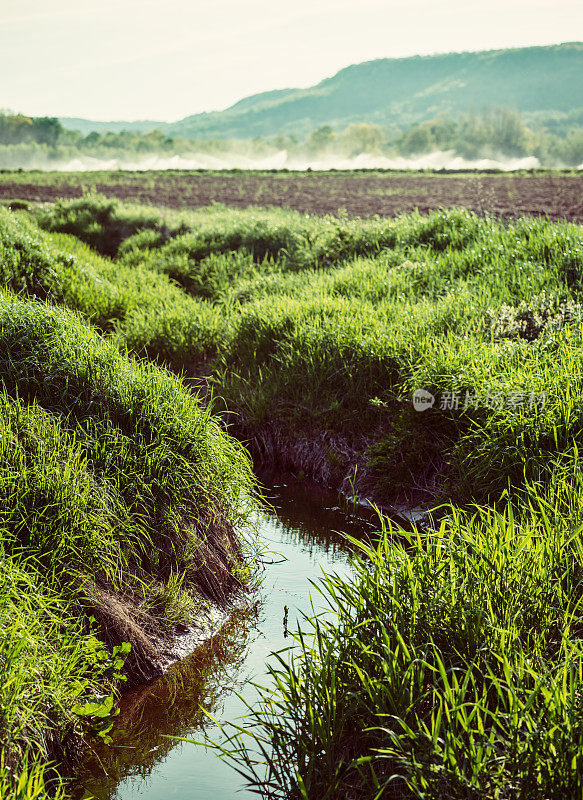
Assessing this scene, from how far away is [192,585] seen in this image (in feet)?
13.3

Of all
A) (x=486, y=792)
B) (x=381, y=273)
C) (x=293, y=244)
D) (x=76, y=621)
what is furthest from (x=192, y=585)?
(x=293, y=244)

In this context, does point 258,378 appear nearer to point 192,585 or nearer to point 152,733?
point 192,585

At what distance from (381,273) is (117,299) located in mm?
3077

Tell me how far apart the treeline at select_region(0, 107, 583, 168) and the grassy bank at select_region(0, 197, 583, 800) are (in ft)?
273

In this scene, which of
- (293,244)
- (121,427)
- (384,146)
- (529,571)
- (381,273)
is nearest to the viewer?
(529,571)

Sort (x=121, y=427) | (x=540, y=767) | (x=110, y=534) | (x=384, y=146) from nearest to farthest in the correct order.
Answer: (x=540, y=767)
(x=110, y=534)
(x=121, y=427)
(x=384, y=146)

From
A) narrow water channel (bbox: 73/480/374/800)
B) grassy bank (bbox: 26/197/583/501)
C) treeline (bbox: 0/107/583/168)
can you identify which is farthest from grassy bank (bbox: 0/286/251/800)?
treeline (bbox: 0/107/583/168)

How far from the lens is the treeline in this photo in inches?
3730

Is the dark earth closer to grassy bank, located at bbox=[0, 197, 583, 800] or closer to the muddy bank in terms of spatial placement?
grassy bank, located at bbox=[0, 197, 583, 800]

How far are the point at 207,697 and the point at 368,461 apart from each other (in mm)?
2529

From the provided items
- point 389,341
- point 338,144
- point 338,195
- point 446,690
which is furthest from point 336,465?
point 338,144
